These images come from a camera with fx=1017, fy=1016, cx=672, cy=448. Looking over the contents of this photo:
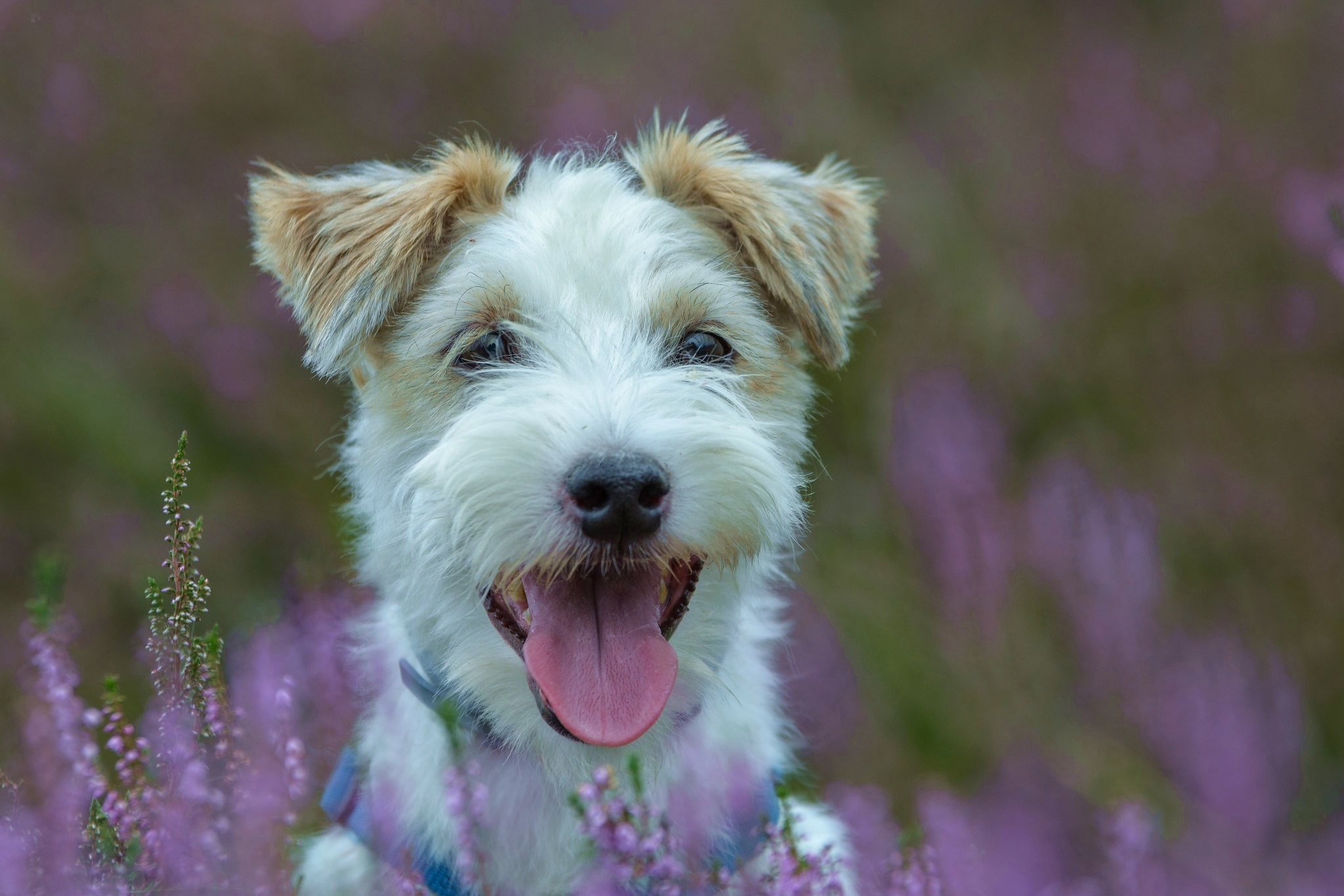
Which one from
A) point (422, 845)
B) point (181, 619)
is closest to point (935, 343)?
point (422, 845)

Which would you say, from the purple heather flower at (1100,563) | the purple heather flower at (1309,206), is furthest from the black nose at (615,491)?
the purple heather flower at (1309,206)

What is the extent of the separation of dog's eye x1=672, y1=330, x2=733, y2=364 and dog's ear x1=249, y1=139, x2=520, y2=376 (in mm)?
732

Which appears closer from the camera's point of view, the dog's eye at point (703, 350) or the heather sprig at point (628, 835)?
the heather sprig at point (628, 835)

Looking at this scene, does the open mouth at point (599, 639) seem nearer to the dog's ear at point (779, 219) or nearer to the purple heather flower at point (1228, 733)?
the dog's ear at point (779, 219)

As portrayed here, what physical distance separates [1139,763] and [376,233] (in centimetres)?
334

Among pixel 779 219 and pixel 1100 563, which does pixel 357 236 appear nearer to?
pixel 779 219

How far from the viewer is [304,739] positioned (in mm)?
3074

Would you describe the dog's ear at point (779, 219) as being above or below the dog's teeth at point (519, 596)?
above

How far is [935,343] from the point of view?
555 centimetres

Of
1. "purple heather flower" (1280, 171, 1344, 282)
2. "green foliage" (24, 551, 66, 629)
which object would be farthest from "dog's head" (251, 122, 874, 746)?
"purple heather flower" (1280, 171, 1344, 282)

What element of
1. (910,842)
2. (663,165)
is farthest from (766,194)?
(910,842)

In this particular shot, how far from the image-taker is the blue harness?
2.51 m

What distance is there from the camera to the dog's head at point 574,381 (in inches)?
90.4

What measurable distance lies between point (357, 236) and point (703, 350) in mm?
1037
